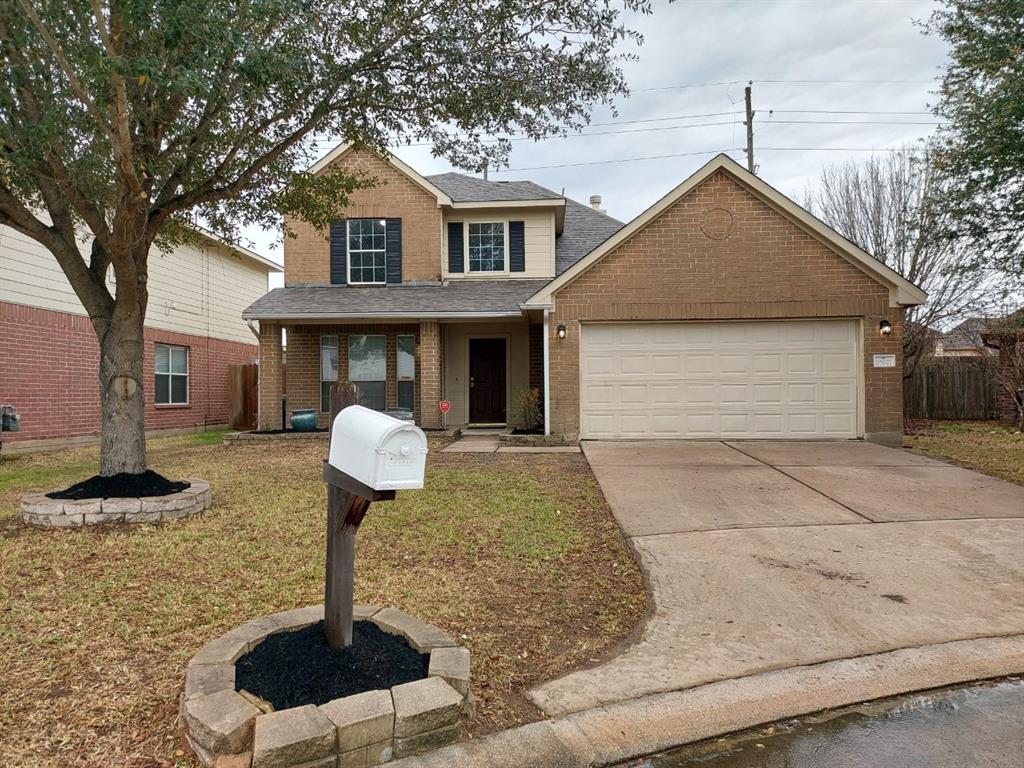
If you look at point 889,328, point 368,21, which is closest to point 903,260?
point 889,328

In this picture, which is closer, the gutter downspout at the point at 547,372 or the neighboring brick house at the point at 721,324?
the neighboring brick house at the point at 721,324

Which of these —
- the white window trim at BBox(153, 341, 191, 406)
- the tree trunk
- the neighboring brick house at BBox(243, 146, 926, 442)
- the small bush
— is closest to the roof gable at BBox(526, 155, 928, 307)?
the neighboring brick house at BBox(243, 146, 926, 442)

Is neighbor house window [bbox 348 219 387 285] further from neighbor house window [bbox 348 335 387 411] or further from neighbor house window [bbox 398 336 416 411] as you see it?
neighbor house window [bbox 398 336 416 411]

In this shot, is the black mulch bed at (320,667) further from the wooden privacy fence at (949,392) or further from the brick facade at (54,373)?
the wooden privacy fence at (949,392)

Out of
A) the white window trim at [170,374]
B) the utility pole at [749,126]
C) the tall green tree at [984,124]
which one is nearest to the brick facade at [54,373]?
the white window trim at [170,374]

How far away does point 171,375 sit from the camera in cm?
1531

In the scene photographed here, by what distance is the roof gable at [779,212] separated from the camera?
10469mm

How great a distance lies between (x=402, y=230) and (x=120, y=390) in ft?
28.7

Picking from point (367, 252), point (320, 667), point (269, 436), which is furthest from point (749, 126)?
point (320, 667)

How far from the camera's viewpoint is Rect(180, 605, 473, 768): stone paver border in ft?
6.87

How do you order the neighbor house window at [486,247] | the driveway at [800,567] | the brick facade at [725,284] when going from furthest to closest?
the neighbor house window at [486,247]
the brick facade at [725,284]
the driveway at [800,567]

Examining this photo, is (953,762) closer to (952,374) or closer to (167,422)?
(167,422)

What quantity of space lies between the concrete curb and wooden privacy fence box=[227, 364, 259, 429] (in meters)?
16.0

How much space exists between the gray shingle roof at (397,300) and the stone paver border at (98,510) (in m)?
7.26
